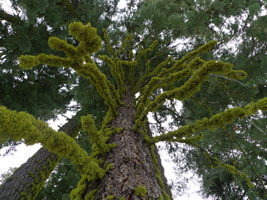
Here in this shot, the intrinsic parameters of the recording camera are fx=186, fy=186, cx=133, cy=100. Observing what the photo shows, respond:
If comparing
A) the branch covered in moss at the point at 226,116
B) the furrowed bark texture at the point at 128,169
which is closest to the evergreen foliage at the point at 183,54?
the furrowed bark texture at the point at 128,169

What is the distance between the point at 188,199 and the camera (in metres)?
8.02

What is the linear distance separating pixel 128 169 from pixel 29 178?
2652 mm

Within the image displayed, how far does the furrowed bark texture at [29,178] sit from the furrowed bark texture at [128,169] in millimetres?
2203

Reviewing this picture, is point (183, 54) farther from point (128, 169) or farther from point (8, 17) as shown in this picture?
point (8, 17)

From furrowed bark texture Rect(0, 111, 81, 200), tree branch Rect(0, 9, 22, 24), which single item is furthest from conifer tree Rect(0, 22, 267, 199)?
tree branch Rect(0, 9, 22, 24)

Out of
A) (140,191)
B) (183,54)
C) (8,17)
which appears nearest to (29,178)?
(140,191)

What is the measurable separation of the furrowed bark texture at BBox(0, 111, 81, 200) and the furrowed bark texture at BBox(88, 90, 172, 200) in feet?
7.23

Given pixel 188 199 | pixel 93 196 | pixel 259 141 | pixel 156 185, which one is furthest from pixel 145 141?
pixel 188 199

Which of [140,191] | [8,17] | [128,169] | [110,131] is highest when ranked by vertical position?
[8,17]

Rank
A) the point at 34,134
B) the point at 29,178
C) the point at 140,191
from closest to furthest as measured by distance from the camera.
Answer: the point at 34,134 → the point at 140,191 → the point at 29,178

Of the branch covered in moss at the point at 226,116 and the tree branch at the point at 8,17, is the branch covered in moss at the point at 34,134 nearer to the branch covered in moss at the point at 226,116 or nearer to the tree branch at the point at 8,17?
the branch covered in moss at the point at 226,116

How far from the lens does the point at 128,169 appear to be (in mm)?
1608

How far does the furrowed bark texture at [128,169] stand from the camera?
1.38 m

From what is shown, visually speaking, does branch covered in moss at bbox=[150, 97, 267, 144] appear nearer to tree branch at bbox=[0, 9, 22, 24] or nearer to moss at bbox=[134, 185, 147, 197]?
moss at bbox=[134, 185, 147, 197]
